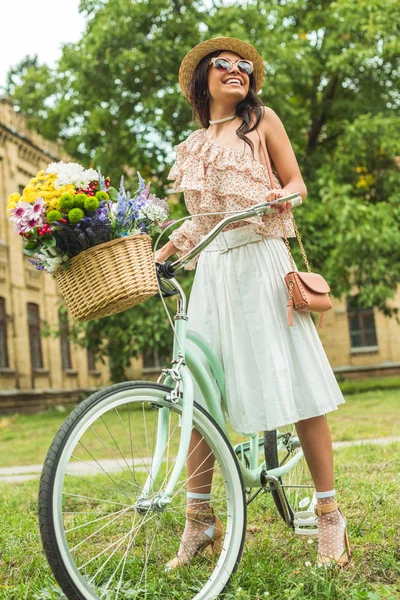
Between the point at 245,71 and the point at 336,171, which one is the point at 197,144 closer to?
the point at 245,71

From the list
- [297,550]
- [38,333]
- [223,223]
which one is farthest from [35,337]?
[223,223]

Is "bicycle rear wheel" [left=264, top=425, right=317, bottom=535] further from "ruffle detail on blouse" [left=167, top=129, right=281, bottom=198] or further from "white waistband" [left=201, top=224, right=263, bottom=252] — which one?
"ruffle detail on blouse" [left=167, top=129, right=281, bottom=198]

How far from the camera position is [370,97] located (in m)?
18.2

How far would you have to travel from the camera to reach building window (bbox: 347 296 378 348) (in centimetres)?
3155

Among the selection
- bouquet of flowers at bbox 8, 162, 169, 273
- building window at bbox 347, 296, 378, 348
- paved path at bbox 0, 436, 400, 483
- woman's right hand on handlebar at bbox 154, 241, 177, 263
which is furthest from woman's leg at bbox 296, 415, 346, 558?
building window at bbox 347, 296, 378, 348

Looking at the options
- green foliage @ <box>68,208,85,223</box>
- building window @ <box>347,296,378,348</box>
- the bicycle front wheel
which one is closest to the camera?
the bicycle front wheel

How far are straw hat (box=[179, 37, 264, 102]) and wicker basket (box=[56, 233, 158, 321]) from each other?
111cm

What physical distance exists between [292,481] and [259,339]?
1.07 meters

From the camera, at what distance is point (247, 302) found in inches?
117

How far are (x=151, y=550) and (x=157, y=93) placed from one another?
47.0 ft

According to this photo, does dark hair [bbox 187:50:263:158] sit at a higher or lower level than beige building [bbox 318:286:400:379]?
higher

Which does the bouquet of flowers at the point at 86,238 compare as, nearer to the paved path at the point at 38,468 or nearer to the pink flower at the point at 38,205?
the pink flower at the point at 38,205

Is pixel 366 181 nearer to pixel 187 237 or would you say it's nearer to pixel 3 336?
pixel 3 336

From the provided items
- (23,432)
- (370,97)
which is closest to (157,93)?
(370,97)
